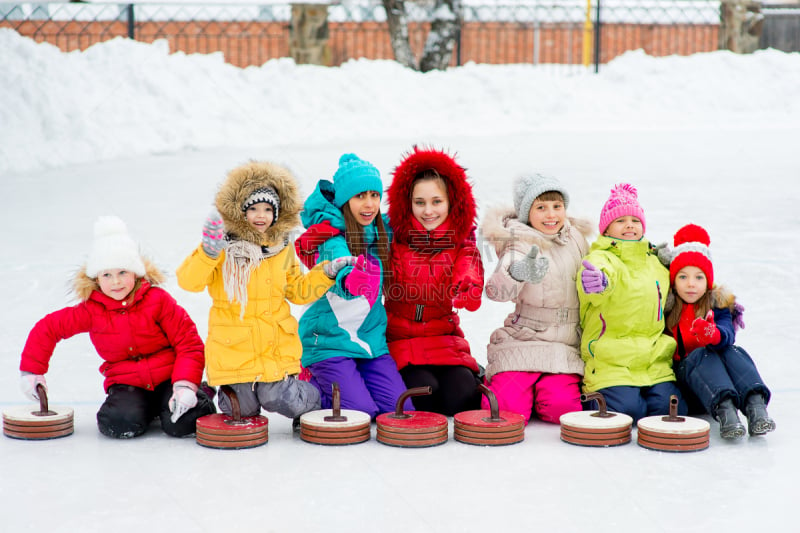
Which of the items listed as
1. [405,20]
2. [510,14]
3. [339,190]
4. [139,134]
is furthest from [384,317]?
[510,14]

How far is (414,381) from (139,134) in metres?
7.53

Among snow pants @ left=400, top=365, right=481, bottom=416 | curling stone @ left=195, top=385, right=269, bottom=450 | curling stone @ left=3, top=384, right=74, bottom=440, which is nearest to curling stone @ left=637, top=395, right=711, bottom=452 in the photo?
snow pants @ left=400, top=365, right=481, bottom=416

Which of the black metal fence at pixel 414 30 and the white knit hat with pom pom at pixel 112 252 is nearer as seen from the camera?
the white knit hat with pom pom at pixel 112 252

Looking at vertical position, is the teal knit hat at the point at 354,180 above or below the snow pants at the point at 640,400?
above

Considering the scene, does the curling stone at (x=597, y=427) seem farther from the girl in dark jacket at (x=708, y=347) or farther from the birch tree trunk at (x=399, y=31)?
the birch tree trunk at (x=399, y=31)

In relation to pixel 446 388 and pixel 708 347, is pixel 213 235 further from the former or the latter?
pixel 708 347

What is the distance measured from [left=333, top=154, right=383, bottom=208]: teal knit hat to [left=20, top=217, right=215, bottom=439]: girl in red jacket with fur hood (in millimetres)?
750

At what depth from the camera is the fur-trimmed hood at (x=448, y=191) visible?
3605mm

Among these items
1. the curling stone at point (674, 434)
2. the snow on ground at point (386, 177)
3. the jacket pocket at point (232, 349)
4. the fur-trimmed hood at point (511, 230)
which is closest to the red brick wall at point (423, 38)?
the snow on ground at point (386, 177)

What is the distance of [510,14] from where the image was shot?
63.3 ft

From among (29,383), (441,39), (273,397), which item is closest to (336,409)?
(273,397)

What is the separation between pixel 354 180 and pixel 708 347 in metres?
1.44

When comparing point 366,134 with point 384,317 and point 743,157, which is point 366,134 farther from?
point 384,317

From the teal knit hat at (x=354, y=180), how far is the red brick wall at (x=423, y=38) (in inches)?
611
